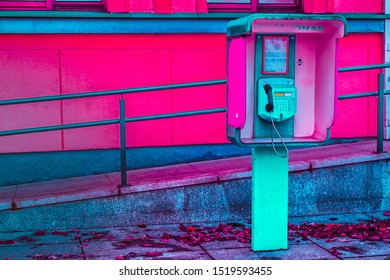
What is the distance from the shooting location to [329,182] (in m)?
8.68

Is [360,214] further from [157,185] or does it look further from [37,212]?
[37,212]

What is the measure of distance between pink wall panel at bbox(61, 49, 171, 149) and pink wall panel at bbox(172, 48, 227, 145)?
15cm

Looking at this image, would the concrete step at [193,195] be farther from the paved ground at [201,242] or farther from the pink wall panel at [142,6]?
the pink wall panel at [142,6]

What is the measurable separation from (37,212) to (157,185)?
4.40 ft

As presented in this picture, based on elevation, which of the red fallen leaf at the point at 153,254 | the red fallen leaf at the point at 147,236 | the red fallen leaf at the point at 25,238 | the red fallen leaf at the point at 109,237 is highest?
the red fallen leaf at the point at 153,254

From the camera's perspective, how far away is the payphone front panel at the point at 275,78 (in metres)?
6.72

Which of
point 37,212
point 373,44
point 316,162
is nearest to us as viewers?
point 37,212

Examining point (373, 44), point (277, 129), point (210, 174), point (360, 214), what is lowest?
point (360, 214)

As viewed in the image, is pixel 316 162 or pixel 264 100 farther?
pixel 316 162

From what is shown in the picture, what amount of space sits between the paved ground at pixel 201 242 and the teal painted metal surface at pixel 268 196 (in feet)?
0.63

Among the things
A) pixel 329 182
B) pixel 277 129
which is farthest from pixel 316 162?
pixel 277 129

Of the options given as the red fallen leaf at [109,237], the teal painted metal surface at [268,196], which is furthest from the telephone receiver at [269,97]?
the red fallen leaf at [109,237]

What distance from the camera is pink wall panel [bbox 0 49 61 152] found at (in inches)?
373

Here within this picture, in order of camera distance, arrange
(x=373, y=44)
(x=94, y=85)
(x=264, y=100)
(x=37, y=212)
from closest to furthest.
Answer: (x=264, y=100) → (x=37, y=212) → (x=94, y=85) → (x=373, y=44)
